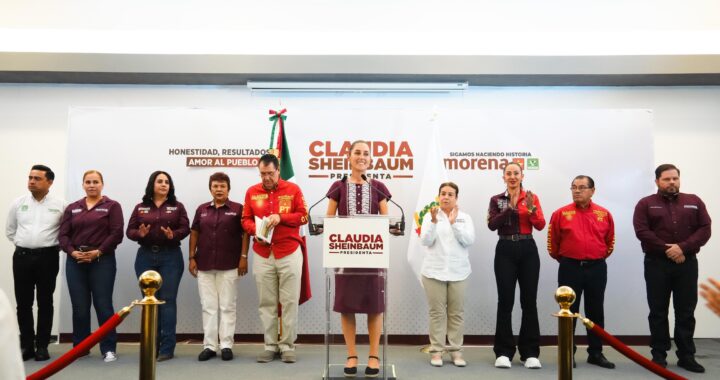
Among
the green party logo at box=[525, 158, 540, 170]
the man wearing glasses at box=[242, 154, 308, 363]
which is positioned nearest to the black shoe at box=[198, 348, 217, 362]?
the man wearing glasses at box=[242, 154, 308, 363]

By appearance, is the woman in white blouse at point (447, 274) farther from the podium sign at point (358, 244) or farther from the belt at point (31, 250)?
the belt at point (31, 250)

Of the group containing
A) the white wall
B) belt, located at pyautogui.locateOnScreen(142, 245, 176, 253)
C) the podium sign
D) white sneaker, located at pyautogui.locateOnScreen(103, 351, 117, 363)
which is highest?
the white wall

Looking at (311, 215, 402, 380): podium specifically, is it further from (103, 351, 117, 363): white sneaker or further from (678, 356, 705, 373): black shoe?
(678, 356, 705, 373): black shoe

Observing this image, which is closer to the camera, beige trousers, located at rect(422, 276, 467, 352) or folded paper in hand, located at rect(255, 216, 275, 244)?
folded paper in hand, located at rect(255, 216, 275, 244)

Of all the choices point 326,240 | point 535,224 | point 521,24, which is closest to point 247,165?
point 326,240

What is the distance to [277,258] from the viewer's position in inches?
176

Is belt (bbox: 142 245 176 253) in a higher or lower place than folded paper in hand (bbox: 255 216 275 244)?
lower

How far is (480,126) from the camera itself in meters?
5.43

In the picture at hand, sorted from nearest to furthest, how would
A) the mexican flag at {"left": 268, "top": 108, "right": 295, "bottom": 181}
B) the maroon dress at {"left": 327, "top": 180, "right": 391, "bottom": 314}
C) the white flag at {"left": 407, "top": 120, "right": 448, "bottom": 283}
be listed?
the maroon dress at {"left": 327, "top": 180, "right": 391, "bottom": 314}
the white flag at {"left": 407, "top": 120, "right": 448, "bottom": 283}
the mexican flag at {"left": 268, "top": 108, "right": 295, "bottom": 181}

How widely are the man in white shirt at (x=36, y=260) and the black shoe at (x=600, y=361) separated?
466 cm

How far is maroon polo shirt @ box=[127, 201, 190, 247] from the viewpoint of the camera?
4.62 m

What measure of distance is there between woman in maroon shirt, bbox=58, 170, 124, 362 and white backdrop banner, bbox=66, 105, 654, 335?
70 cm

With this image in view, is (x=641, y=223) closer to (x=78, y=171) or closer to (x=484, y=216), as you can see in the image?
(x=484, y=216)

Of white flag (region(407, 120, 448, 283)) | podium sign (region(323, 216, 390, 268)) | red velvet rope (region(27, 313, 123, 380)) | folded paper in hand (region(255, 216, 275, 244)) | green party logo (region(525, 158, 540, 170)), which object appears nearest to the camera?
red velvet rope (region(27, 313, 123, 380))
